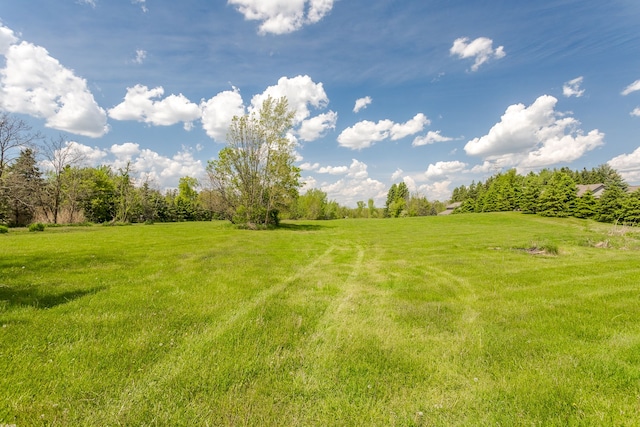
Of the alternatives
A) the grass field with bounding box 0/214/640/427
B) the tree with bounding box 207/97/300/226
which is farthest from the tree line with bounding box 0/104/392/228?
the grass field with bounding box 0/214/640/427

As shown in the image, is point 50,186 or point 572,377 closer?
point 572,377

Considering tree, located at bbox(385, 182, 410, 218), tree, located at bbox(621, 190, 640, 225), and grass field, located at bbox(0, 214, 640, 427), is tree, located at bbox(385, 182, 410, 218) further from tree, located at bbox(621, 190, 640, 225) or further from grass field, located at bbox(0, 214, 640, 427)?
grass field, located at bbox(0, 214, 640, 427)

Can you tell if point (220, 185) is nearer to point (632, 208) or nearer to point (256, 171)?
point (256, 171)

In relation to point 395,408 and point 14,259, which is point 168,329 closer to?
point 395,408

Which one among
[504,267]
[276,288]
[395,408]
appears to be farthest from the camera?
[504,267]

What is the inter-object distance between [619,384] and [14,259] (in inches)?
581

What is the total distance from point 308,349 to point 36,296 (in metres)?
6.01

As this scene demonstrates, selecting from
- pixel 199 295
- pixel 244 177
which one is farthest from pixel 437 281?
pixel 244 177

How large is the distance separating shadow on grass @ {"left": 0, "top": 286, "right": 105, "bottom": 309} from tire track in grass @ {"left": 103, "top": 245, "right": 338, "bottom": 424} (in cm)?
341

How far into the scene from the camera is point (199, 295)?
21.6 feet

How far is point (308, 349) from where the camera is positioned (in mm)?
4352

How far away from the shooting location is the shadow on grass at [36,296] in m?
5.29

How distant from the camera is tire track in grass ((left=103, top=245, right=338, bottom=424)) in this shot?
292 centimetres

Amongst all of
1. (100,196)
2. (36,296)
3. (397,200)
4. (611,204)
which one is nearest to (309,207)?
(397,200)
